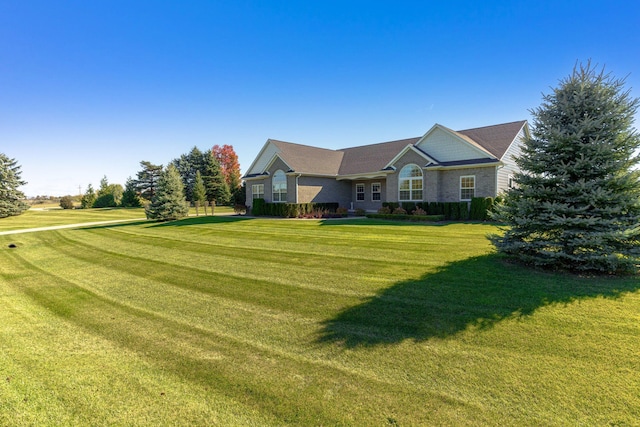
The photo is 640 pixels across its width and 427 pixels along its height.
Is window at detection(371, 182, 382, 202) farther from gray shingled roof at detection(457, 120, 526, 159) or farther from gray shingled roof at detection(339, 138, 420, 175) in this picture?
gray shingled roof at detection(457, 120, 526, 159)

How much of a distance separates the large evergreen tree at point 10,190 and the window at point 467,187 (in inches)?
1846

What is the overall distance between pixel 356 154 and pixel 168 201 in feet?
57.6

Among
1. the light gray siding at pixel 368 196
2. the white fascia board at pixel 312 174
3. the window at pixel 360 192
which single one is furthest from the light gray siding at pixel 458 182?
the white fascia board at pixel 312 174

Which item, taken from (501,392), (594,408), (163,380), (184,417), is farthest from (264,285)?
(594,408)

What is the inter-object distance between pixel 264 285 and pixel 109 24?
568 inches

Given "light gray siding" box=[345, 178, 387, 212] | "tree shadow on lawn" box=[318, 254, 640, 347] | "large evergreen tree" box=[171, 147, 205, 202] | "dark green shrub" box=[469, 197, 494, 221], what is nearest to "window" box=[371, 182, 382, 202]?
Result: "light gray siding" box=[345, 178, 387, 212]

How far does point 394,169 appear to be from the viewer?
68.7ft

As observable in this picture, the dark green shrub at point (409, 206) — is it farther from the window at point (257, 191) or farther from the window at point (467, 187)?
the window at point (257, 191)

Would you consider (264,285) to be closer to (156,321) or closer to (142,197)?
(156,321)

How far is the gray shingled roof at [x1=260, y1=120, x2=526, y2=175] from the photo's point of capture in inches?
814

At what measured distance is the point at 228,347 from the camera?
375 centimetres

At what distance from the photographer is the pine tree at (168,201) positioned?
2300cm

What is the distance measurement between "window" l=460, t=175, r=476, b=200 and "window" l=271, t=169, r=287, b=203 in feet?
44.6

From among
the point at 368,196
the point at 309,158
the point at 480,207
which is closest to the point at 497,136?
the point at 480,207
